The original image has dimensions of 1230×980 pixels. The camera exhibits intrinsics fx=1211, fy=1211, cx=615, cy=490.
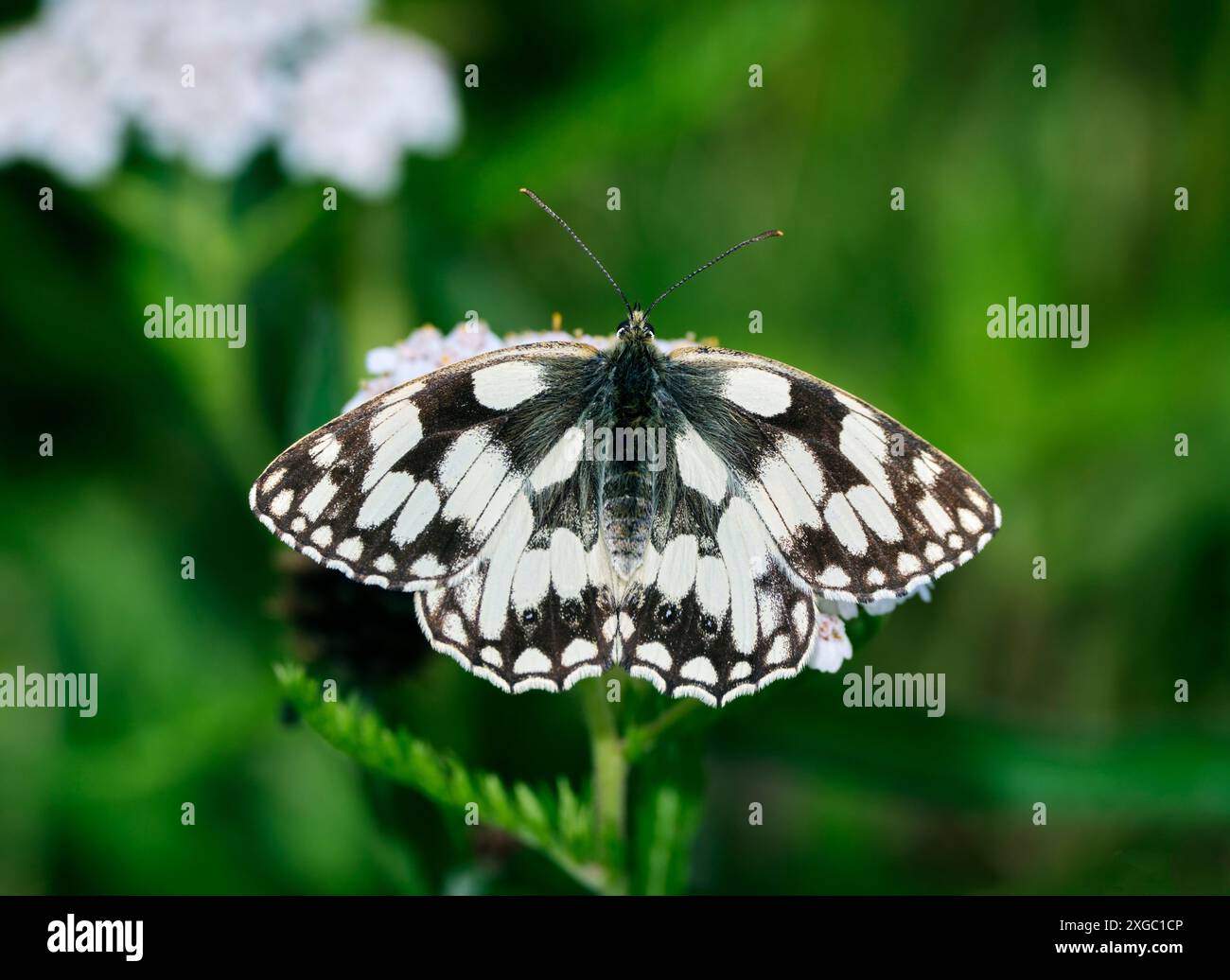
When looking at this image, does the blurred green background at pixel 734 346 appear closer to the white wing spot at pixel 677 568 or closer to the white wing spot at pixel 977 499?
the white wing spot at pixel 677 568

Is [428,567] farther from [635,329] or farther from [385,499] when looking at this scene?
[635,329]

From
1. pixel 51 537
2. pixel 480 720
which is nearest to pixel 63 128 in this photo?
pixel 51 537

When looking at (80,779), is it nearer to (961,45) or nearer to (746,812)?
(746,812)

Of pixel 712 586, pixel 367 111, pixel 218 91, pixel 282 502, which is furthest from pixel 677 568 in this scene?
pixel 218 91

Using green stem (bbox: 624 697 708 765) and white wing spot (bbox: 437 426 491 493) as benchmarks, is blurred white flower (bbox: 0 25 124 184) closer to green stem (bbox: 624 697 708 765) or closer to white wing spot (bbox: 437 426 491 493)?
white wing spot (bbox: 437 426 491 493)

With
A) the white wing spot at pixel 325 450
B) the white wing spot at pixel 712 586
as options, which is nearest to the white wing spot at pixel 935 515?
the white wing spot at pixel 712 586
